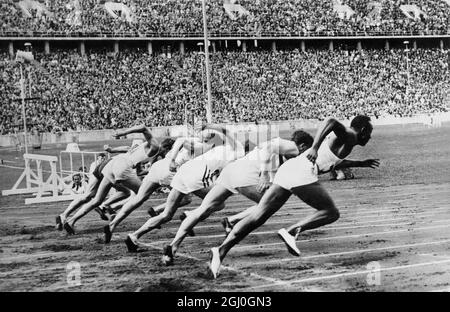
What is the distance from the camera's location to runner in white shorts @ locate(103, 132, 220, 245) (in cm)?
698

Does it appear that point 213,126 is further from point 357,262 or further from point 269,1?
point 269,1

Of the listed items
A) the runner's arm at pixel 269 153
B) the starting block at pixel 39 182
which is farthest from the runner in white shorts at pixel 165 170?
the starting block at pixel 39 182

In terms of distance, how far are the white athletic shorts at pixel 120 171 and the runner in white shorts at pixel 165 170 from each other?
0.50 metres

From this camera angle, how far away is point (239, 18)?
970cm

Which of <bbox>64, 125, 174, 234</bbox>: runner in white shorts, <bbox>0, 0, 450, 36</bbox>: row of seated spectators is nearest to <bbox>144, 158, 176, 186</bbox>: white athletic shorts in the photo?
<bbox>64, 125, 174, 234</bbox>: runner in white shorts

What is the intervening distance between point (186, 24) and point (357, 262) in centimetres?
451

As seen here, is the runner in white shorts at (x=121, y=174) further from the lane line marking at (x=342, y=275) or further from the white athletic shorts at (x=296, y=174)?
the lane line marking at (x=342, y=275)

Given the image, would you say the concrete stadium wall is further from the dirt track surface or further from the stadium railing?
the stadium railing

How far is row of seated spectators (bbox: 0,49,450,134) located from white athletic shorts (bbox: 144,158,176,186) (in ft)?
3.49

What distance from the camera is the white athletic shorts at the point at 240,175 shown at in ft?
19.3

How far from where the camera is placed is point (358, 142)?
6145 millimetres

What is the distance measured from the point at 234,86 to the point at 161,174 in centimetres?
208
